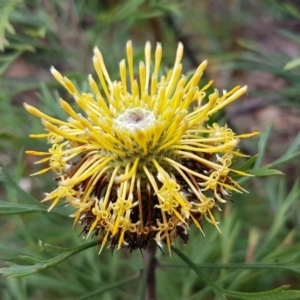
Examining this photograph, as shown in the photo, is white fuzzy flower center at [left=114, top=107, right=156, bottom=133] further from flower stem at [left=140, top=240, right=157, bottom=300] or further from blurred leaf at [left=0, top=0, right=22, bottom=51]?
blurred leaf at [left=0, top=0, right=22, bottom=51]

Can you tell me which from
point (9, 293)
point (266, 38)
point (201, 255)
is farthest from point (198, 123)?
point (266, 38)

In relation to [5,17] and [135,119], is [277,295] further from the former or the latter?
[5,17]

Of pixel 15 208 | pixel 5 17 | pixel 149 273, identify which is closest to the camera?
pixel 15 208

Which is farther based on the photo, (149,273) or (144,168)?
(149,273)

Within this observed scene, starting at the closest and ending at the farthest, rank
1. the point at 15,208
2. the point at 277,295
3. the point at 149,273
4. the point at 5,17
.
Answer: the point at 277,295, the point at 15,208, the point at 149,273, the point at 5,17

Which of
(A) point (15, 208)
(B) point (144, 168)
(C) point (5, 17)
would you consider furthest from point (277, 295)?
(C) point (5, 17)

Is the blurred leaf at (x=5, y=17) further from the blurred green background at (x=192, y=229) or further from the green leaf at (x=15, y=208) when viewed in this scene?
the green leaf at (x=15, y=208)

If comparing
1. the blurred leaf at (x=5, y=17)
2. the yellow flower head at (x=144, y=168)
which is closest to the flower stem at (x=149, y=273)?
the yellow flower head at (x=144, y=168)
